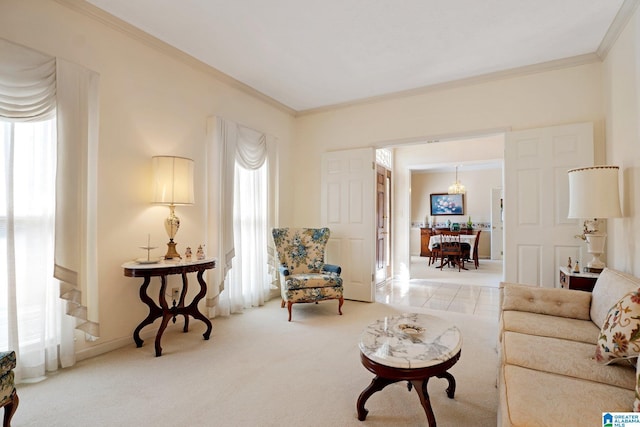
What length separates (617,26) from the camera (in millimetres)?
2682

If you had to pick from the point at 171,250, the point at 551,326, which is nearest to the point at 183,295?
the point at 171,250

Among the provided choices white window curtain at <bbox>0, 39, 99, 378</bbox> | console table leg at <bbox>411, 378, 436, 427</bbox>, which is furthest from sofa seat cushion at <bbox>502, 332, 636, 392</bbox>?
white window curtain at <bbox>0, 39, 99, 378</bbox>

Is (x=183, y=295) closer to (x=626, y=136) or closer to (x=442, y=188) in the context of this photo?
(x=626, y=136)

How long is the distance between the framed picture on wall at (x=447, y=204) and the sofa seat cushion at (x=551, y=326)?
25.0 feet

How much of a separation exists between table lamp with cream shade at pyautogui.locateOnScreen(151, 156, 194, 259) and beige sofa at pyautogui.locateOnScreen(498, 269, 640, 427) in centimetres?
277

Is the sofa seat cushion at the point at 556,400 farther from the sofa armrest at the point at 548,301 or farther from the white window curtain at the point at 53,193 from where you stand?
the white window curtain at the point at 53,193

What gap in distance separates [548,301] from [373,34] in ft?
8.83

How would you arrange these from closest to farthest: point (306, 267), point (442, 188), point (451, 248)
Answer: point (306, 267)
point (451, 248)
point (442, 188)

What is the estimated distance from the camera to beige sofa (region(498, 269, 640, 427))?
1.13 meters

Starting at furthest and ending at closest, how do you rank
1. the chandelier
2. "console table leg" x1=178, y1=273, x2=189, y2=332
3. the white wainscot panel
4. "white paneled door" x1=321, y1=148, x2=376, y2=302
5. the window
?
the chandelier
"white paneled door" x1=321, y1=148, x2=376, y2=302
the white wainscot panel
"console table leg" x1=178, y1=273, x2=189, y2=332
the window

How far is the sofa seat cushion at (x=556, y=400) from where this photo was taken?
108 centimetres

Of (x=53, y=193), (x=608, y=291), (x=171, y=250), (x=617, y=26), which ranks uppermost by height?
(x=617, y=26)

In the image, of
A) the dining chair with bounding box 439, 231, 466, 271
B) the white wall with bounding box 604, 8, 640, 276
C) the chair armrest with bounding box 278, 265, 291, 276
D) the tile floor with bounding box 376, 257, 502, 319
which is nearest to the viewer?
the white wall with bounding box 604, 8, 640, 276

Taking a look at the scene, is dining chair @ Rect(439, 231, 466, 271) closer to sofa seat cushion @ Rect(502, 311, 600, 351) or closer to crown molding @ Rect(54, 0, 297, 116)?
sofa seat cushion @ Rect(502, 311, 600, 351)
